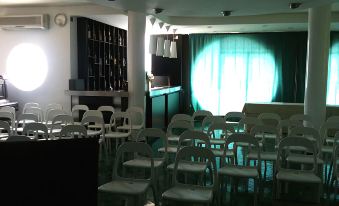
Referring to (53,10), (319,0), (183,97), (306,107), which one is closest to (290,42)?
(183,97)

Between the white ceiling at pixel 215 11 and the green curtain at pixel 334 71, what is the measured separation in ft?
3.92

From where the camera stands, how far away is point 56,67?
27.2ft

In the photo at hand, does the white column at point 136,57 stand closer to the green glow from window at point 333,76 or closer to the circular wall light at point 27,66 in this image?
the circular wall light at point 27,66

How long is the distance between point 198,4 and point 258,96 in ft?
19.7

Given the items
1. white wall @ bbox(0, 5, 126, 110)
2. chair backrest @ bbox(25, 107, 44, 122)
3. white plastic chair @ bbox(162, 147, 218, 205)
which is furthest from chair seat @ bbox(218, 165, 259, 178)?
white wall @ bbox(0, 5, 126, 110)

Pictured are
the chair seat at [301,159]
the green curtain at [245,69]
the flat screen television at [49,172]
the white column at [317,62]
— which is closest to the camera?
the flat screen television at [49,172]

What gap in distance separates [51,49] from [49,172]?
785 cm

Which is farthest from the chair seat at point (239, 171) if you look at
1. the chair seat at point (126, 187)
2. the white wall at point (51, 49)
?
the white wall at point (51, 49)

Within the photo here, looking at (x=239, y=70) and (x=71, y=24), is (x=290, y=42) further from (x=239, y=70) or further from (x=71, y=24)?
(x=71, y=24)

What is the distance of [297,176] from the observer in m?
3.62

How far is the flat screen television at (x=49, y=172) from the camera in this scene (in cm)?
98

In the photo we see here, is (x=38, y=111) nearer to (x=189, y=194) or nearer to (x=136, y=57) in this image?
(x=136, y=57)

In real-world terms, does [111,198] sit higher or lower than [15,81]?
lower

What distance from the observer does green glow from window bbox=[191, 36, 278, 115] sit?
447 inches
